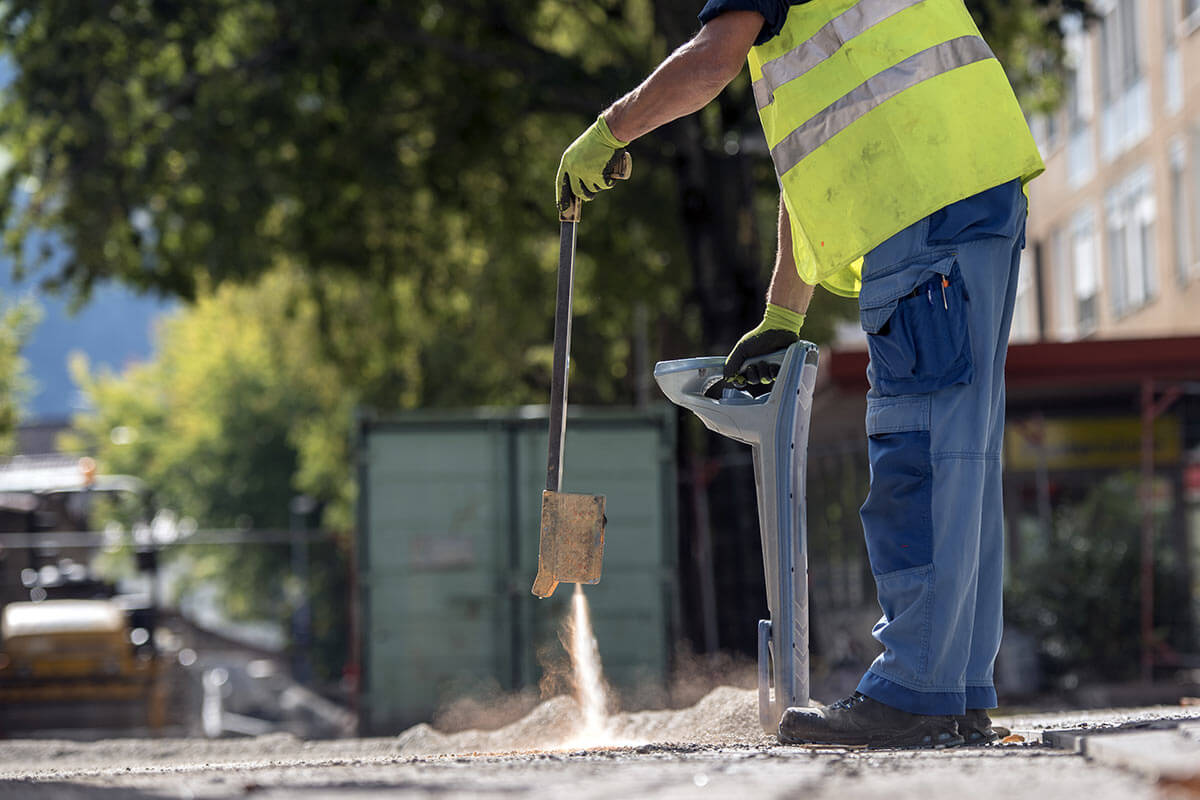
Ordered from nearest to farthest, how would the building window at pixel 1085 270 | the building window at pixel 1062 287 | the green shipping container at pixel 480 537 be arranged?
the green shipping container at pixel 480 537 → the building window at pixel 1085 270 → the building window at pixel 1062 287

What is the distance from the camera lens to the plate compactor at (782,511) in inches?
183

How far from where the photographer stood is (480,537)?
46.5 ft

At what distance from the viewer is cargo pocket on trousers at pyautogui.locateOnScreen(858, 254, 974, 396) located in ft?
13.8

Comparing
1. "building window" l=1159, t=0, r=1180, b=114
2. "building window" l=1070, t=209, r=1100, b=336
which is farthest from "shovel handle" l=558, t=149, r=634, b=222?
"building window" l=1070, t=209, r=1100, b=336

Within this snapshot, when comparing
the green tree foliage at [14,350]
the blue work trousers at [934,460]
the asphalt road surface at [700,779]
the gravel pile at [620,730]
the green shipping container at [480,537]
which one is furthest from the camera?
the green tree foliage at [14,350]

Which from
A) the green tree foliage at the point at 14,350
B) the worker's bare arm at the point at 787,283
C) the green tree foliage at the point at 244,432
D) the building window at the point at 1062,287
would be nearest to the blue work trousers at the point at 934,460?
the worker's bare arm at the point at 787,283

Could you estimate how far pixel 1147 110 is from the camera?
2839 cm

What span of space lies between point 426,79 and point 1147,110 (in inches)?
627

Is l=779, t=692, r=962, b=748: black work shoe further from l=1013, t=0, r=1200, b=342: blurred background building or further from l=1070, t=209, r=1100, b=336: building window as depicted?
l=1070, t=209, r=1100, b=336: building window

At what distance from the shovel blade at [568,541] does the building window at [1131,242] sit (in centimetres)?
2520

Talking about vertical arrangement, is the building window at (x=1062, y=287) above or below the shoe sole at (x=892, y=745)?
above

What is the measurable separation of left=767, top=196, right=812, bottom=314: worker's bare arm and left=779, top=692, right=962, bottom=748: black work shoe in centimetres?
125

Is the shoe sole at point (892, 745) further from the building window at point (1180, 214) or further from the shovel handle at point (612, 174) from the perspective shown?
the building window at point (1180, 214)

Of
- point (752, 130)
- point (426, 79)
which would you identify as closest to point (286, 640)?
point (426, 79)
